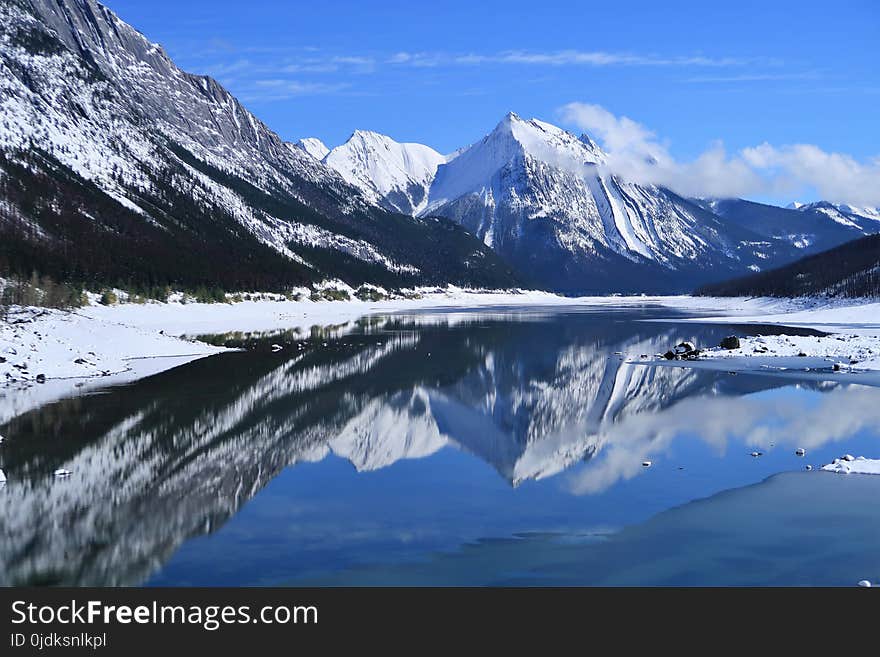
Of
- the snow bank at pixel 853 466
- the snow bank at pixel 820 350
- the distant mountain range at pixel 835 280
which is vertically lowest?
the snow bank at pixel 853 466

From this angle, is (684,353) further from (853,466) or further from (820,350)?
(853,466)

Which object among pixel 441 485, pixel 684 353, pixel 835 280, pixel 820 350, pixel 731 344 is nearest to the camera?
pixel 441 485

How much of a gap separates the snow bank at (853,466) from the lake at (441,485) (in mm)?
660

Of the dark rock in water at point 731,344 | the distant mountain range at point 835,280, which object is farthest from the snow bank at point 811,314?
the dark rock in water at point 731,344

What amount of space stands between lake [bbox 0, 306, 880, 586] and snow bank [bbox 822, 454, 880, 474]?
0.66 m

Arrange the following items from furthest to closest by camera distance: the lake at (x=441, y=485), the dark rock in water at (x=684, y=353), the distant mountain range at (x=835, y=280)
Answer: the distant mountain range at (x=835, y=280)
the dark rock in water at (x=684, y=353)
the lake at (x=441, y=485)

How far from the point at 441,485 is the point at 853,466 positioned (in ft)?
38.9

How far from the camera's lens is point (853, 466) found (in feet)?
75.9

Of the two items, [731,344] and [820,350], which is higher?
[731,344]

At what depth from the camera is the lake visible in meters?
15.6

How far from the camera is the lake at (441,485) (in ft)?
51.2

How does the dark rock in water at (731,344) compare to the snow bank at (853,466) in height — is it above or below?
above

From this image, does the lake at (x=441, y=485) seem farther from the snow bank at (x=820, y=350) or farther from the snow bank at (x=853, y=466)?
the snow bank at (x=820, y=350)

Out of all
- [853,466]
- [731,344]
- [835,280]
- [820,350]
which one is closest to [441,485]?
[853,466]
